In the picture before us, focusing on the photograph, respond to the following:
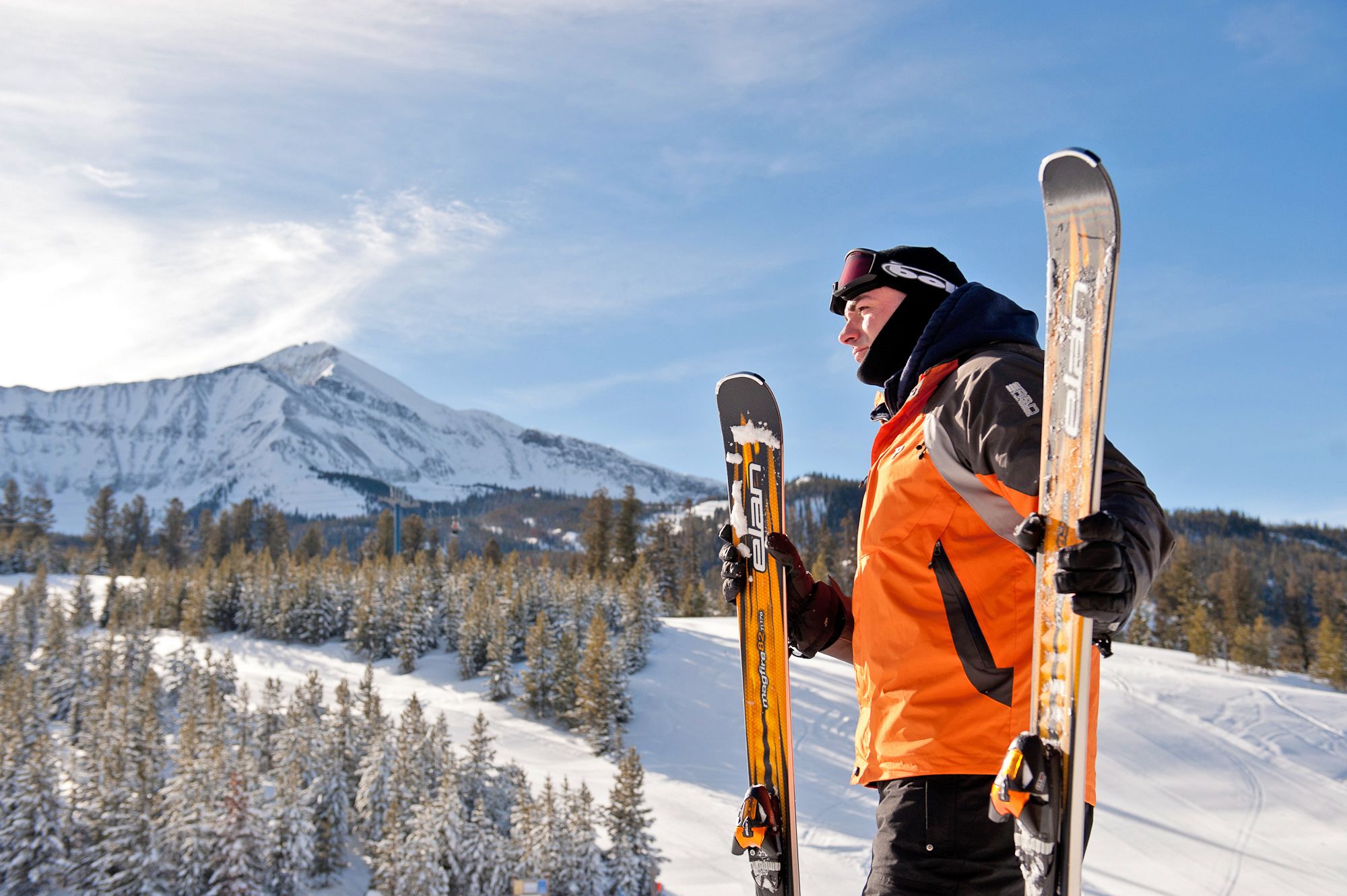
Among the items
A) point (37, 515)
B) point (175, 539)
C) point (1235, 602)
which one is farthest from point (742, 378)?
point (37, 515)

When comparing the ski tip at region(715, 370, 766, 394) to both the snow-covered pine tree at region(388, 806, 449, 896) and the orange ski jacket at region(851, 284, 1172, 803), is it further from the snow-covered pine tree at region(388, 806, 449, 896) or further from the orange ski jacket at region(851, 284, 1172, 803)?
the snow-covered pine tree at region(388, 806, 449, 896)

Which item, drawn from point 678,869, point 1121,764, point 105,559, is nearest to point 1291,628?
point 1121,764

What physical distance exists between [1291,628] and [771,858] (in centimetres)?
6542

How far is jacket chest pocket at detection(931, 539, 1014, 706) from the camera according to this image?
1943 millimetres

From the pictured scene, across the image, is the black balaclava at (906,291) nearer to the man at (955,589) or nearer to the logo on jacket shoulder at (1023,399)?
the man at (955,589)

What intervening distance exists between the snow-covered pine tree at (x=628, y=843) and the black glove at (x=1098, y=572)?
24.2 metres

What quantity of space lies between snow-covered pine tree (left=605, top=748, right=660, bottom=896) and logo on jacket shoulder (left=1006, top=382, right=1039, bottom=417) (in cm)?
2407

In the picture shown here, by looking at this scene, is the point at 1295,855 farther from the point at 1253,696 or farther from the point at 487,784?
the point at 487,784

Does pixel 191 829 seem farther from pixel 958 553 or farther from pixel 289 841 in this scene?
pixel 958 553

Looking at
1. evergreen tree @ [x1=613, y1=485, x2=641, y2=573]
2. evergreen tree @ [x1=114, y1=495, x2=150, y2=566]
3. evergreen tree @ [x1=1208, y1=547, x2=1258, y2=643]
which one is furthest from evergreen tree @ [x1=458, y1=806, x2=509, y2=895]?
evergreen tree @ [x1=114, y1=495, x2=150, y2=566]

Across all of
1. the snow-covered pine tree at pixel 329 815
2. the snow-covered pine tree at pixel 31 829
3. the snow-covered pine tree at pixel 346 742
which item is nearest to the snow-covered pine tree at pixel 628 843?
the snow-covered pine tree at pixel 329 815

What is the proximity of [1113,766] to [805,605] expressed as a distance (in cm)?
3332

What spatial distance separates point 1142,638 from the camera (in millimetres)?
55438

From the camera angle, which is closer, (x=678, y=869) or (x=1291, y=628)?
(x=678, y=869)
